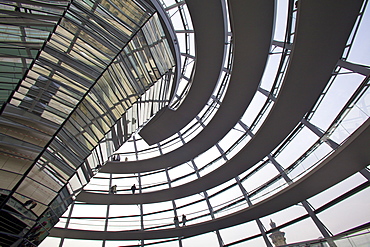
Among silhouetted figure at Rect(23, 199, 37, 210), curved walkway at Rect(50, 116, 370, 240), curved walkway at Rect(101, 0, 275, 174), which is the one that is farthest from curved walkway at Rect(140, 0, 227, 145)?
silhouetted figure at Rect(23, 199, 37, 210)

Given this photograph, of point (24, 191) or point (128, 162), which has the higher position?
point (128, 162)

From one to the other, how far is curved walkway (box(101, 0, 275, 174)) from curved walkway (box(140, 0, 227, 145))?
1.05 m

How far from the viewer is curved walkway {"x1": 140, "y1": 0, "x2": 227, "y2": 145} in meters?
10.2

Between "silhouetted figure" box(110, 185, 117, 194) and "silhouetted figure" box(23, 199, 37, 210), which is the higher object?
"silhouetted figure" box(110, 185, 117, 194)

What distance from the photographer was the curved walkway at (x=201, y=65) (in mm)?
10234

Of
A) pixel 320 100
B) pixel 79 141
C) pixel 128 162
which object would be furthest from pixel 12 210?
pixel 320 100

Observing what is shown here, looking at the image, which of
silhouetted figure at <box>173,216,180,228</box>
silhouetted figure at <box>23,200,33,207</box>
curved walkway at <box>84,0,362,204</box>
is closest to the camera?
curved walkway at <box>84,0,362,204</box>

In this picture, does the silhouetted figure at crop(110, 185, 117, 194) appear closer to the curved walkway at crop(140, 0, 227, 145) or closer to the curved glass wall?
the curved glass wall

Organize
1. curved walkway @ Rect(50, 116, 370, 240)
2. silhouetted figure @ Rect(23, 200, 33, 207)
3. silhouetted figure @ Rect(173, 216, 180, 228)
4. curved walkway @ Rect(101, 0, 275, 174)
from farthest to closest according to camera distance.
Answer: silhouetted figure @ Rect(173, 216, 180, 228), curved walkway @ Rect(50, 116, 370, 240), curved walkway @ Rect(101, 0, 275, 174), silhouetted figure @ Rect(23, 200, 33, 207)

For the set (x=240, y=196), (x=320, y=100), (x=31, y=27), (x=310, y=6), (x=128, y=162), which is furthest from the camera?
(x=128, y=162)

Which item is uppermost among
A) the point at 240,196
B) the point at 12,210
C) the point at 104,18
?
the point at 104,18

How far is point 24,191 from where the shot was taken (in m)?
8.37

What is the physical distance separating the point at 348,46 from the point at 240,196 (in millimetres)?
12740

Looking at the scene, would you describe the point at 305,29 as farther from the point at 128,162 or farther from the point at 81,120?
the point at 128,162
